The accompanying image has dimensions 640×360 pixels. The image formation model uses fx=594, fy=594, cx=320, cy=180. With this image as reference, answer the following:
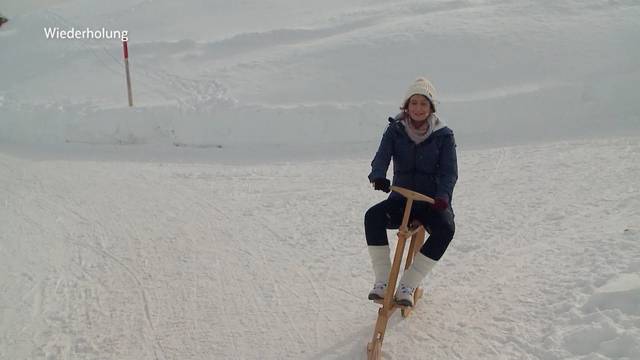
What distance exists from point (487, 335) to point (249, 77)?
953 centimetres

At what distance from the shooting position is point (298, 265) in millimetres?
5816

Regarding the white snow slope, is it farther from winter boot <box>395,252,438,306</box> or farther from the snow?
winter boot <box>395,252,438,306</box>

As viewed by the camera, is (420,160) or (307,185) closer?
(420,160)

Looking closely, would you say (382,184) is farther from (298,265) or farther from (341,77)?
(341,77)

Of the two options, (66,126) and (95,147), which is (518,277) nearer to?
(95,147)

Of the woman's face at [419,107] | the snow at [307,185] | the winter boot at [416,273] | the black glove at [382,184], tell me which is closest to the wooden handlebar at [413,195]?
the black glove at [382,184]

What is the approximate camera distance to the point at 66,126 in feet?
37.4

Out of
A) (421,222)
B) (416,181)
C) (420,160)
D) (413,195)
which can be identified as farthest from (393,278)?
(420,160)

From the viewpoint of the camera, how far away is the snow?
4.62 m

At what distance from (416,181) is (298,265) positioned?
1.83m

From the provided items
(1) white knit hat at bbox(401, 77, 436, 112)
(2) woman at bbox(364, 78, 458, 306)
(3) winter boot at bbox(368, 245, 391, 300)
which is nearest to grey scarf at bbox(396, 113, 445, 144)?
(2) woman at bbox(364, 78, 458, 306)

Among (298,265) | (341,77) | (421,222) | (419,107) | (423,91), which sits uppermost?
(341,77)

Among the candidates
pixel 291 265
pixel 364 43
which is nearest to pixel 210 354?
pixel 291 265

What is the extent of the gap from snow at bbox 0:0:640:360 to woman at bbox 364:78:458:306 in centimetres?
62
